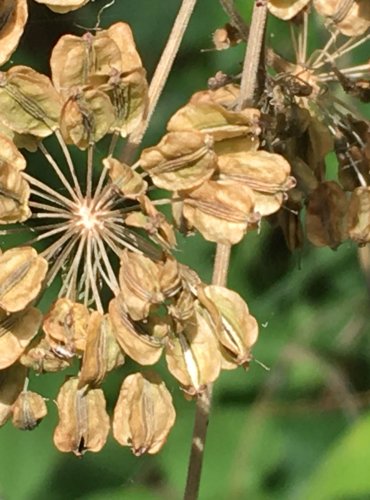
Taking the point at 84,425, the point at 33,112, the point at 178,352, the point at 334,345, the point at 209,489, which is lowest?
the point at 209,489

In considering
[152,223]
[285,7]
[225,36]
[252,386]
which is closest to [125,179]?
[152,223]

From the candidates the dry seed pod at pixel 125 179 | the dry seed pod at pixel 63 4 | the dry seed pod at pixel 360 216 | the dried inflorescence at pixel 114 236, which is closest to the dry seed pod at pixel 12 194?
the dried inflorescence at pixel 114 236

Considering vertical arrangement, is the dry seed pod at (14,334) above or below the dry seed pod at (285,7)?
below

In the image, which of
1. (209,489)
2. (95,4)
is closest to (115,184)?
(95,4)

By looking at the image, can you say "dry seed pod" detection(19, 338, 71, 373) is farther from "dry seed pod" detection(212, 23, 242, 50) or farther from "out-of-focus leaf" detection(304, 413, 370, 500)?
"dry seed pod" detection(212, 23, 242, 50)

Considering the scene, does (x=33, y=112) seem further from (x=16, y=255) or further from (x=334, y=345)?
(x=334, y=345)

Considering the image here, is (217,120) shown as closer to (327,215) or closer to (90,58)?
(90,58)

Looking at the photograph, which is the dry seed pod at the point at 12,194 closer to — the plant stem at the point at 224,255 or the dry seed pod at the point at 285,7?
the plant stem at the point at 224,255
